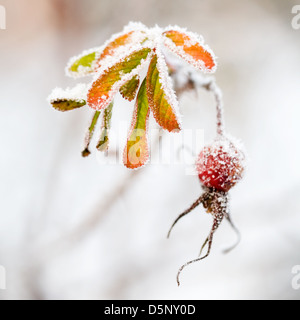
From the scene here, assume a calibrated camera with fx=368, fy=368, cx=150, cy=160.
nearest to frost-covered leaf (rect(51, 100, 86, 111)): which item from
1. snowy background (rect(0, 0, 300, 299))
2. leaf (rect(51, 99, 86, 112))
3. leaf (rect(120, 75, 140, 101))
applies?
leaf (rect(51, 99, 86, 112))

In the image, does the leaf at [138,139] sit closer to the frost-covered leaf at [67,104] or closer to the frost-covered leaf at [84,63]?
the frost-covered leaf at [67,104]

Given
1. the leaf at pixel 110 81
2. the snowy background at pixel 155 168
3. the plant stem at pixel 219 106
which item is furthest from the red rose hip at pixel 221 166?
the snowy background at pixel 155 168

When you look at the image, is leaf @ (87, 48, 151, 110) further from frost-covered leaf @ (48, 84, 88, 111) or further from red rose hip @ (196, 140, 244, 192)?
red rose hip @ (196, 140, 244, 192)

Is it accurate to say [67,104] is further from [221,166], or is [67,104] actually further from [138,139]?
[221,166]

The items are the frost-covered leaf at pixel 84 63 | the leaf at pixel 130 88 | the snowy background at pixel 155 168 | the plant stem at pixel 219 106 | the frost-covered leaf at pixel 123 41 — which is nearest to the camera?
the leaf at pixel 130 88

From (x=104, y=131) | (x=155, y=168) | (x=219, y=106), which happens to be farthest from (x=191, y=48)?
(x=155, y=168)

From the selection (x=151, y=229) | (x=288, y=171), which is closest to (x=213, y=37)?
(x=288, y=171)
